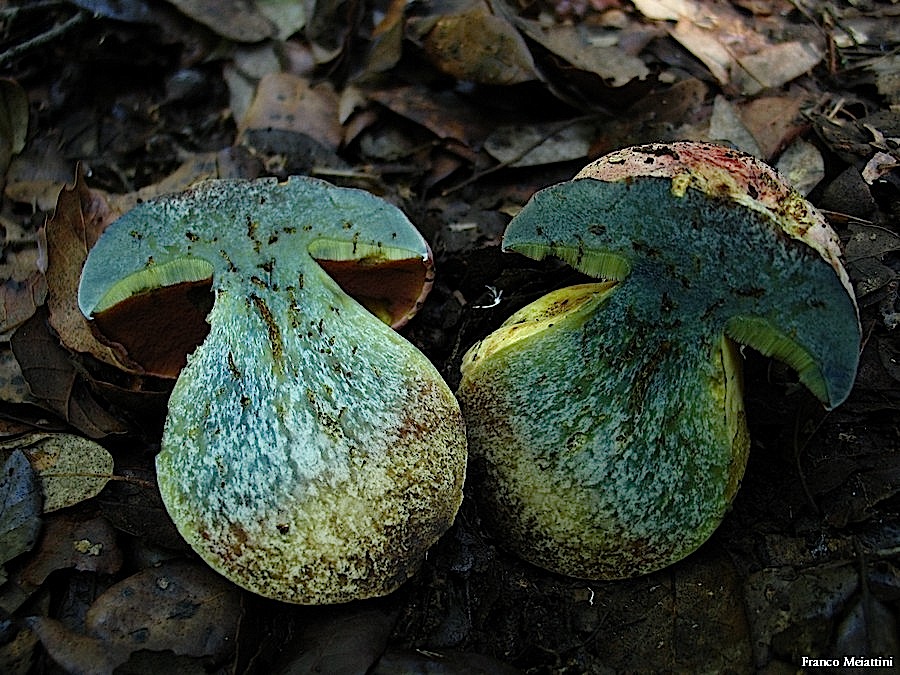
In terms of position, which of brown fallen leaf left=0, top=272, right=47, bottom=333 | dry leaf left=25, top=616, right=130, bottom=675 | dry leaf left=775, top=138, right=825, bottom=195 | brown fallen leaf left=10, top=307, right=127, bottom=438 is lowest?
dry leaf left=775, top=138, right=825, bottom=195

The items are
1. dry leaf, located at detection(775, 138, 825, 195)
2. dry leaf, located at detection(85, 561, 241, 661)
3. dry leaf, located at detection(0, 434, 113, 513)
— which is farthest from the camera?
dry leaf, located at detection(775, 138, 825, 195)

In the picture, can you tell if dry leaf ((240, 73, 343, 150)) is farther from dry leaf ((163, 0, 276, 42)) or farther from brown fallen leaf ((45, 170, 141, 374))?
brown fallen leaf ((45, 170, 141, 374))

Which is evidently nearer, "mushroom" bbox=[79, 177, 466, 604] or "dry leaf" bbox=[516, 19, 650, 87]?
"mushroom" bbox=[79, 177, 466, 604]

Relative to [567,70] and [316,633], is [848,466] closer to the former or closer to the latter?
[316,633]

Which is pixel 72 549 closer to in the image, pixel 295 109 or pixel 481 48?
pixel 295 109

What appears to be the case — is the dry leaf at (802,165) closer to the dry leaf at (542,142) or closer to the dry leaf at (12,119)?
the dry leaf at (542,142)

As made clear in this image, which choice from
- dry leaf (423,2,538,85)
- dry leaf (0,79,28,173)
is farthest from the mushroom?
dry leaf (0,79,28,173)

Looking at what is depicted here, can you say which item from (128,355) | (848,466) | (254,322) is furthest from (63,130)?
(848,466)
